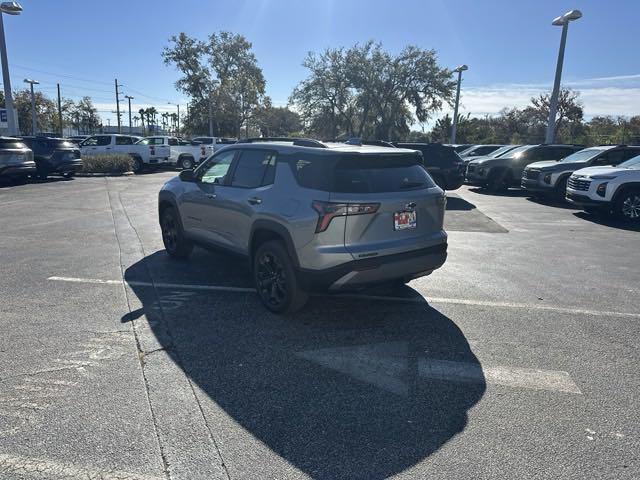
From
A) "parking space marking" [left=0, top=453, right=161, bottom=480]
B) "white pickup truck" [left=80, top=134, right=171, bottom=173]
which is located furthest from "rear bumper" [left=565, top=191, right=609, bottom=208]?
"white pickup truck" [left=80, top=134, right=171, bottom=173]

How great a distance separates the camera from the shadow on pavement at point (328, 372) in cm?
277

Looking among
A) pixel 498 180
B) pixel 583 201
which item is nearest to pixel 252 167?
pixel 583 201

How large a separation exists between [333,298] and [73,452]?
3.12 metres

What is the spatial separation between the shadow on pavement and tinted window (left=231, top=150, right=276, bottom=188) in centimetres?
128

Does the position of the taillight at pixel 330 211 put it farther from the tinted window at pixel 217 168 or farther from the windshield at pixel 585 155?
the windshield at pixel 585 155

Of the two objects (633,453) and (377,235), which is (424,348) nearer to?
(377,235)

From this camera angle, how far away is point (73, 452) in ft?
8.71

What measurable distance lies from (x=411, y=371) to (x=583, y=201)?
30.8 ft

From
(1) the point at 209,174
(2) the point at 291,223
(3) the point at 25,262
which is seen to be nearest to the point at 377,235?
(2) the point at 291,223

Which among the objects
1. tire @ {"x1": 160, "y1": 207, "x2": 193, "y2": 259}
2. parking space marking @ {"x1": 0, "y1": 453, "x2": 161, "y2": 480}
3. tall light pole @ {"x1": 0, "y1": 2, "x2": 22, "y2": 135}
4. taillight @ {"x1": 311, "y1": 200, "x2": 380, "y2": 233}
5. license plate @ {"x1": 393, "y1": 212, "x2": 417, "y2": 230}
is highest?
tall light pole @ {"x1": 0, "y1": 2, "x2": 22, "y2": 135}

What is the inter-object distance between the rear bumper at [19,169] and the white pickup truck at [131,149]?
6.96 metres

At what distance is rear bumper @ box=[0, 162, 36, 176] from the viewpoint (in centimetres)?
1548

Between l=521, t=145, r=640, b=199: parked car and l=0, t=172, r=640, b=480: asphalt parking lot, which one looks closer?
l=0, t=172, r=640, b=480: asphalt parking lot

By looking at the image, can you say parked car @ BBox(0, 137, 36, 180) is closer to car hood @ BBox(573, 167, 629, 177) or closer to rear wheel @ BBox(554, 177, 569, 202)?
car hood @ BBox(573, 167, 629, 177)
